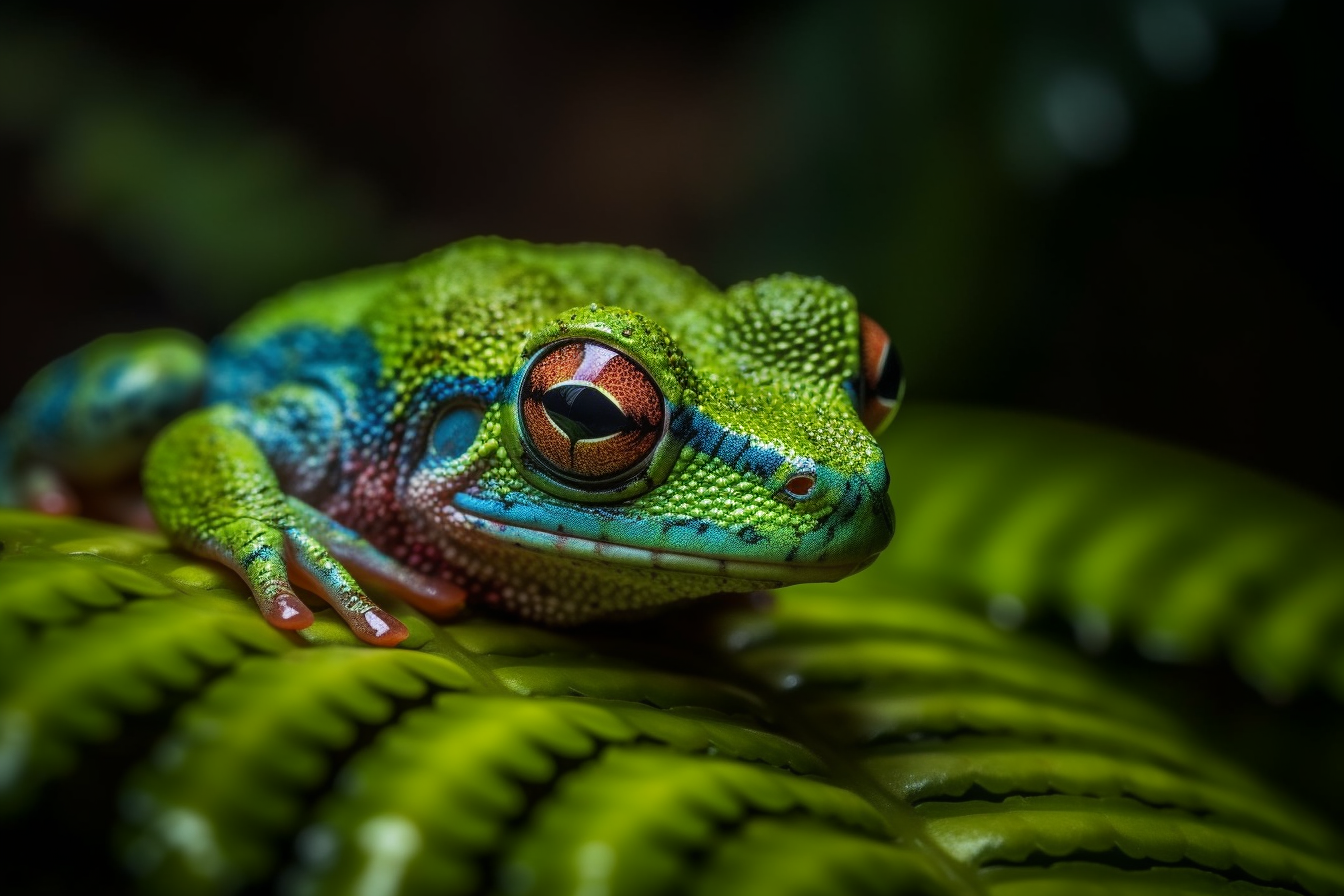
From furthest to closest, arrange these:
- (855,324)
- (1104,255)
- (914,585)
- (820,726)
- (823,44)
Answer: (1104,255), (823,44), (914,585), (855,324), (820,726)

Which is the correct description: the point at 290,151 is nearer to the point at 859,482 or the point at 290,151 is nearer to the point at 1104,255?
the point at 1104,255

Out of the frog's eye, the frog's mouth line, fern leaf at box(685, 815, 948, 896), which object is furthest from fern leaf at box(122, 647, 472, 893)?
the frog's eye

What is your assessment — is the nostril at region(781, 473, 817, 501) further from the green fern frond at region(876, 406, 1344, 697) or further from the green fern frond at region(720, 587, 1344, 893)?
the green fern frond at region(876, 406, 1344, 697)

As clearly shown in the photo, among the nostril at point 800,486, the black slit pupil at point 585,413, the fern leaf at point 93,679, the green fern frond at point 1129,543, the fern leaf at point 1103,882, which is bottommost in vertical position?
the fern leaf at point 93,679

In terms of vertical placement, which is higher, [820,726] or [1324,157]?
[1324,157]

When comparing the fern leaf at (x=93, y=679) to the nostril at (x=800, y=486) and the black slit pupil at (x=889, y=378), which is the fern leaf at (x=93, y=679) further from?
the black slit pupil at (x=889, y=378)

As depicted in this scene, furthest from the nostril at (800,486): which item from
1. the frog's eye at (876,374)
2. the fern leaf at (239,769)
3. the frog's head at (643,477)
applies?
the fern leaf at (239,769)

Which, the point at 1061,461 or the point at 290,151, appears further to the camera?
the point at 290,151

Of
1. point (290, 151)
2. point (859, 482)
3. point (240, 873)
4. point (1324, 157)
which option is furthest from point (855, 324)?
point (290, 151)
